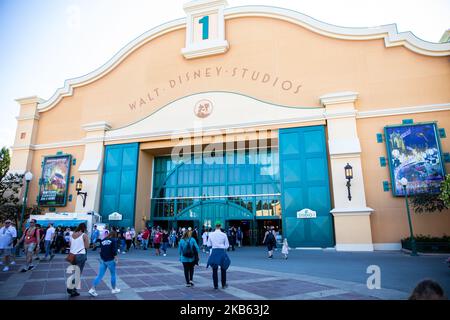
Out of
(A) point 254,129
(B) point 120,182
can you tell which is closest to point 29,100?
(B) point 120,182

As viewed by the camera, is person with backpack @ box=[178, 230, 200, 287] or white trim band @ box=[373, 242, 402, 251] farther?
white trim band @ box=[373, 242, 402, 251]

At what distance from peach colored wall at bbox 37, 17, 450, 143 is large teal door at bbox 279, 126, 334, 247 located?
297cm

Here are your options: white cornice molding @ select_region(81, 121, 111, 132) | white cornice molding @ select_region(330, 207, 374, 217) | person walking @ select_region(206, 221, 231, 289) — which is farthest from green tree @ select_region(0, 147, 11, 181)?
person walking @ select_region(206, 221, 231, 289)

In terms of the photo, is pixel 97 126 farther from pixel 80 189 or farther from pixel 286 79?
pixel 286 79

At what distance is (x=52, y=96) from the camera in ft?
92.0

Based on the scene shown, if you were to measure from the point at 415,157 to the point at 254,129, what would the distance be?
10126mm

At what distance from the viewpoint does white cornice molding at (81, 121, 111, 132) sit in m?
25.1

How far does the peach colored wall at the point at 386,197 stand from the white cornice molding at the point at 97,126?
19868 mm

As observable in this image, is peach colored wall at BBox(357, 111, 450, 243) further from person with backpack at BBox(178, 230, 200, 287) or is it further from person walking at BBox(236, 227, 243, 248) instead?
person with backpack at BBox(178, 230, 200, 287)

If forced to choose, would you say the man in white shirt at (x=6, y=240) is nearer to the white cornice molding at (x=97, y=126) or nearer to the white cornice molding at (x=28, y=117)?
the white cornice molding at (x=97, y=126)

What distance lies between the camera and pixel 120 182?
2377 centimetres

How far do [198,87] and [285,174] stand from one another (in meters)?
10.4

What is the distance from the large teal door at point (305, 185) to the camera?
60.4 feet
